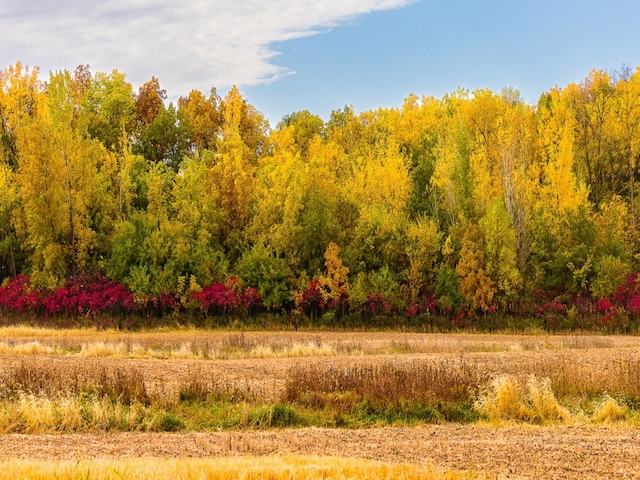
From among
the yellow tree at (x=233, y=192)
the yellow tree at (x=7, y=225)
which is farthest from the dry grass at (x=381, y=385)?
the yellow tree at (x=7, y=225)

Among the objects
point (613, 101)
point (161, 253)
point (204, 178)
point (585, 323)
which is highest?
point (613, 101)

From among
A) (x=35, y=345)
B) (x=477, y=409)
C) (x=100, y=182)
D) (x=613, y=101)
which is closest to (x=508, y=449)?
(x=477, y=409)

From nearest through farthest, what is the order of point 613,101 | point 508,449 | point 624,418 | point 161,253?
point 508,449 < point 624,418 < point 161,253 < point 613,101

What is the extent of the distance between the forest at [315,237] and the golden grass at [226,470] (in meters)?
30.3

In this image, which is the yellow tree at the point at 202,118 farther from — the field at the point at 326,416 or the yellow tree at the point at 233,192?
the field at the point at 326,416

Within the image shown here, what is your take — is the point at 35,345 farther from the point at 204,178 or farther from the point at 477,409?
the point at 204,178

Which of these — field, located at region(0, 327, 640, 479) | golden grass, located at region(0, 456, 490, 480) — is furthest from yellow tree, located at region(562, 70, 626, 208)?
golden grass, located at region(0, 456, 490, 480)

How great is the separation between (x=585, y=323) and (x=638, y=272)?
7331 mm

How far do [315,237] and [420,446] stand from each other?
30.9 meters

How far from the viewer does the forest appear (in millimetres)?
39625

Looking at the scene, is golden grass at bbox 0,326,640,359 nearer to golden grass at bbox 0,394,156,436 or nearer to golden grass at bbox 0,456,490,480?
golden grass at bbox 0,394,156,436

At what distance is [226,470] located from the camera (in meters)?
8.42

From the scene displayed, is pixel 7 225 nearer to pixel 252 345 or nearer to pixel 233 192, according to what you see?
pixel 233 192

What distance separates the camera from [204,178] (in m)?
44.0
